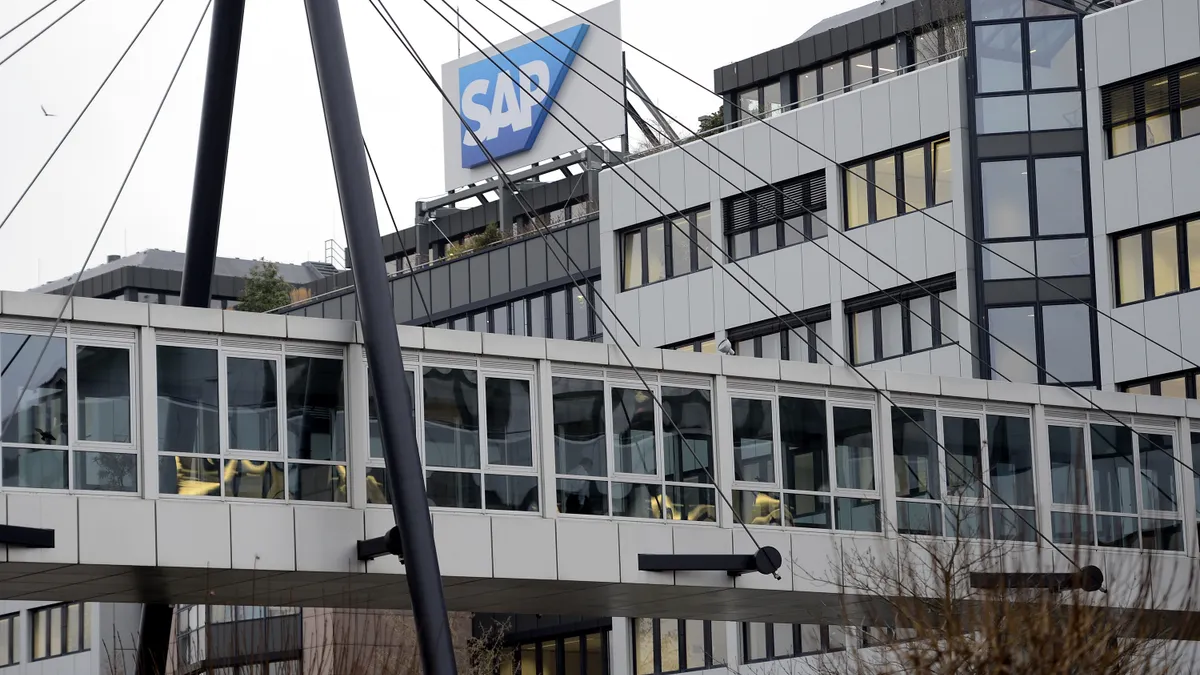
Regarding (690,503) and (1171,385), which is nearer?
(690,503)

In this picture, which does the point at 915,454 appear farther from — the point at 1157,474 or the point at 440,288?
the point at 440,288

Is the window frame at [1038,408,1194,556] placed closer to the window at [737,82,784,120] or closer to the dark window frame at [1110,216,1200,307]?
the dark window frame at [1110,216,1200,307]

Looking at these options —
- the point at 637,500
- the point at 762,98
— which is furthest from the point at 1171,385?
the point at 637,500

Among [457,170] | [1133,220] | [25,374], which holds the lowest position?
[25,374]

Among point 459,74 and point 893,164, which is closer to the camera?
point 893,164

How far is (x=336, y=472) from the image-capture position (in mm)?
30406

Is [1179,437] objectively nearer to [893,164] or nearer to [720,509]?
[720,509]

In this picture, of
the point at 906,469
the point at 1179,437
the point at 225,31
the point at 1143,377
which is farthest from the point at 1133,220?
the point at 225,31

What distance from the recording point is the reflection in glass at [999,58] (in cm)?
4981

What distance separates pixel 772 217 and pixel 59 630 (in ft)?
111

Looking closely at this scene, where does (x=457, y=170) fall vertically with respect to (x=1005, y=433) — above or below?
above

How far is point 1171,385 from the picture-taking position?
46.6 meters

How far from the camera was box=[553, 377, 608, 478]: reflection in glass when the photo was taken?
32344 millimetres

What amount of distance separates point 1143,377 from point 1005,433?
11.3m
